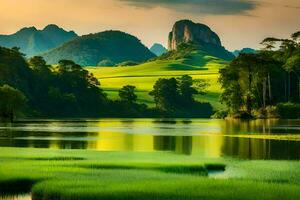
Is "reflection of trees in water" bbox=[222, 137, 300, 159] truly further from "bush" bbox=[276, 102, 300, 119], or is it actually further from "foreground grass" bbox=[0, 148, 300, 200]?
"bush" bbox=[276, 102, 300, 119]

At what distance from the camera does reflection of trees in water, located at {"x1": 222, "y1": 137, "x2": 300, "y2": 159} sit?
52750 millimetres

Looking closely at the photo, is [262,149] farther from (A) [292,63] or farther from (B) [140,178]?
(A) [292,63]

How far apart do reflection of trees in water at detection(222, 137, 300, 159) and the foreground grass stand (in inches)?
239

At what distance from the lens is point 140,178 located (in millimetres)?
34844

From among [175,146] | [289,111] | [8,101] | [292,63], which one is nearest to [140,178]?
[175,146]

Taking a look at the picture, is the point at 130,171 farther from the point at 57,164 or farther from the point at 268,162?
the point at 268,162

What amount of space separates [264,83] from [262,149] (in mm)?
109184

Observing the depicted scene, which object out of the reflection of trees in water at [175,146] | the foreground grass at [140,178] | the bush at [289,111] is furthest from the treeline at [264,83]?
the foreground grass at [140,178]

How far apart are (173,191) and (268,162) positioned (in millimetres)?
18399

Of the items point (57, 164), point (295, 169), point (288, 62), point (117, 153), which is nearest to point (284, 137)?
point (117, 153)

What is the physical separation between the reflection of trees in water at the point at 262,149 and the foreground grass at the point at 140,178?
6.07 m

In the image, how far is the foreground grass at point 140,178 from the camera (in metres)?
29.4

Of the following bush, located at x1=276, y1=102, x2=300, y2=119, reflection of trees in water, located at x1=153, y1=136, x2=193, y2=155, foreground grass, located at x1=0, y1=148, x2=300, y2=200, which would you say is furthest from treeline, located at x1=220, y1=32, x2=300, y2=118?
foreground grass, located at x1=0, y1=148, x2=300, y2=200

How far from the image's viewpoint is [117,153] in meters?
53.4
